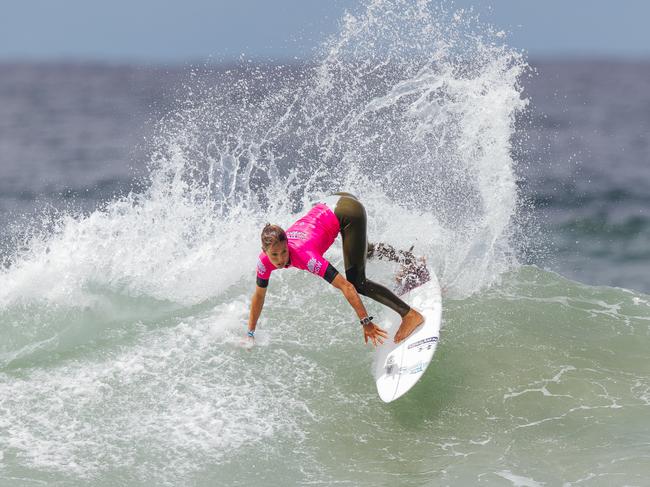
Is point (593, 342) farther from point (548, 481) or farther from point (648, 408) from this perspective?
point (548, 481)

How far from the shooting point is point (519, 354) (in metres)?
9.14

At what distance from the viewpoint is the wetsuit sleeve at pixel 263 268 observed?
802 centimetres

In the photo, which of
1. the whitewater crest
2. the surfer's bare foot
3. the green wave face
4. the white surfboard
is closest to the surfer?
the surfer's bare foot

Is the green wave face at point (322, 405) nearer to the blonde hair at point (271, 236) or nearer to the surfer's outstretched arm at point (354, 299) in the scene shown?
the surfer's outstretched arm at point (354, 299)

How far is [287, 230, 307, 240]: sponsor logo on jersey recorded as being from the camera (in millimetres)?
8087

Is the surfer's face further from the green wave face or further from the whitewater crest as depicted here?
the whitewater crest

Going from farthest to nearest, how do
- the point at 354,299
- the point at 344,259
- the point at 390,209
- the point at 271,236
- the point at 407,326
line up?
the point at 390,209 < the point at 407,326 < the point at 344,259 < the point at 354,299 < the point at 271,236

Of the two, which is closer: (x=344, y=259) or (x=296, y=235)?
(x=296, y=235)

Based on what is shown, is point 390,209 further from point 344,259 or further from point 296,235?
point 296,235

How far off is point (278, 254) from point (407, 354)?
1.78 metres

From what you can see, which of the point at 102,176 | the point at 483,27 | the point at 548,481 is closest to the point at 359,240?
the point at 548,481

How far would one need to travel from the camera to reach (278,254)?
301 inches

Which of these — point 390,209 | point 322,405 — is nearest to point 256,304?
point 322,405

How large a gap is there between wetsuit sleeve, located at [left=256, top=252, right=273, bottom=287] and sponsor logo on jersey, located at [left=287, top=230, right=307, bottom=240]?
0.32 metres
